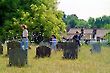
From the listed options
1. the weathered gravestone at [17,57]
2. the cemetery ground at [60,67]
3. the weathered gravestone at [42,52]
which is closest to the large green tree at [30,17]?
the weathered gravestone at [42,52]

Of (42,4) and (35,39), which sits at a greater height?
(42,4)

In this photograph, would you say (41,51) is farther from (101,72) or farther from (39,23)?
(39,23)

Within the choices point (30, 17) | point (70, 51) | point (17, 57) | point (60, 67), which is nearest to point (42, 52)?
point (70, 51)

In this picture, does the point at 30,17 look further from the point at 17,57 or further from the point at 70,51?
the point at 17,57

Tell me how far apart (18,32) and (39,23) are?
10.5 ft

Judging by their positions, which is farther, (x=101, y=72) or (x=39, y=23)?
(x=39, y=23)

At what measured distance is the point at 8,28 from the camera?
54.2m

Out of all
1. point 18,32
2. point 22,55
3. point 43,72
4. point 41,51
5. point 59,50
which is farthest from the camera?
point 18,32

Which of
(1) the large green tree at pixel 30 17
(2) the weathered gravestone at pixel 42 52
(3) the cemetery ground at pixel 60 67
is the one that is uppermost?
(1) the large green tree at pixel 30 17

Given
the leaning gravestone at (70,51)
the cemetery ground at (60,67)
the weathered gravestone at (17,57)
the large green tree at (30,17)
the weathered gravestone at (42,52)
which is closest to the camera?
the cemetery ground at (60,67)

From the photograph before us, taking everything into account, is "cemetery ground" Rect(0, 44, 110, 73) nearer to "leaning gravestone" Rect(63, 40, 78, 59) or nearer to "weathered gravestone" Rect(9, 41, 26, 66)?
"weathered gravestone" Rect(9, 41, 26, 66)

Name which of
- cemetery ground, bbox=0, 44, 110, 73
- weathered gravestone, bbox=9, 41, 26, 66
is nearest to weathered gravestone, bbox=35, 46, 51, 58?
cemetery ground, bbox=0, 44, 110, 73

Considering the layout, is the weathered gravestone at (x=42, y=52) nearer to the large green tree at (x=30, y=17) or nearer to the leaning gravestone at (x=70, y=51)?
the leaning gravestone at (x=70, y=51)

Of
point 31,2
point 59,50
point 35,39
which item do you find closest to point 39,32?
point 35,39
